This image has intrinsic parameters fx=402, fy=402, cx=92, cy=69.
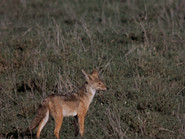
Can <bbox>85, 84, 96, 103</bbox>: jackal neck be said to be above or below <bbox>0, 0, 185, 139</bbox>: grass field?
above

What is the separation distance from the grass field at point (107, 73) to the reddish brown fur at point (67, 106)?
0.32 metres

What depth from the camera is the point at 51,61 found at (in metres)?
9.41

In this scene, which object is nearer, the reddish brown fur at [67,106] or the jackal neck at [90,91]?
the reddish brown fur at [67,106]

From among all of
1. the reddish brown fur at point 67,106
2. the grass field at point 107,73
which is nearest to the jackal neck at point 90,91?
the reddish brown fur at point 67,106

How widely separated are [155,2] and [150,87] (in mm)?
6775

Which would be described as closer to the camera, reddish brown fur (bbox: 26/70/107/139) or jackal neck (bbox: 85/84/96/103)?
reddish brown fur (bbox: 26/70/107/139)

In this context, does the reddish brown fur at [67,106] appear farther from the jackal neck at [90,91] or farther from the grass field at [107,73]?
the grass field at [107,73]

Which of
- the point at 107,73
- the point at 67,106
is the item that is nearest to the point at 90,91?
the point at 67,106

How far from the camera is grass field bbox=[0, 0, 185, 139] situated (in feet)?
22.3

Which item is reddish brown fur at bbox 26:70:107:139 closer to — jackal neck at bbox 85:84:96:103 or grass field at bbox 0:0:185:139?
jackal neck at bbox 85:84:96:103

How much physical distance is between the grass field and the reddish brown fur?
12.4 inches

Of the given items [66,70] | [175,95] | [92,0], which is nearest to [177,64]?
[175,95]

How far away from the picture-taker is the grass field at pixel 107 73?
679cm

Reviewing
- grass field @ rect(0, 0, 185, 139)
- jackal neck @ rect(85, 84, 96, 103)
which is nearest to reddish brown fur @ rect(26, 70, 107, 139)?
jackal neck @ rect(85, 84, 96, 103)
